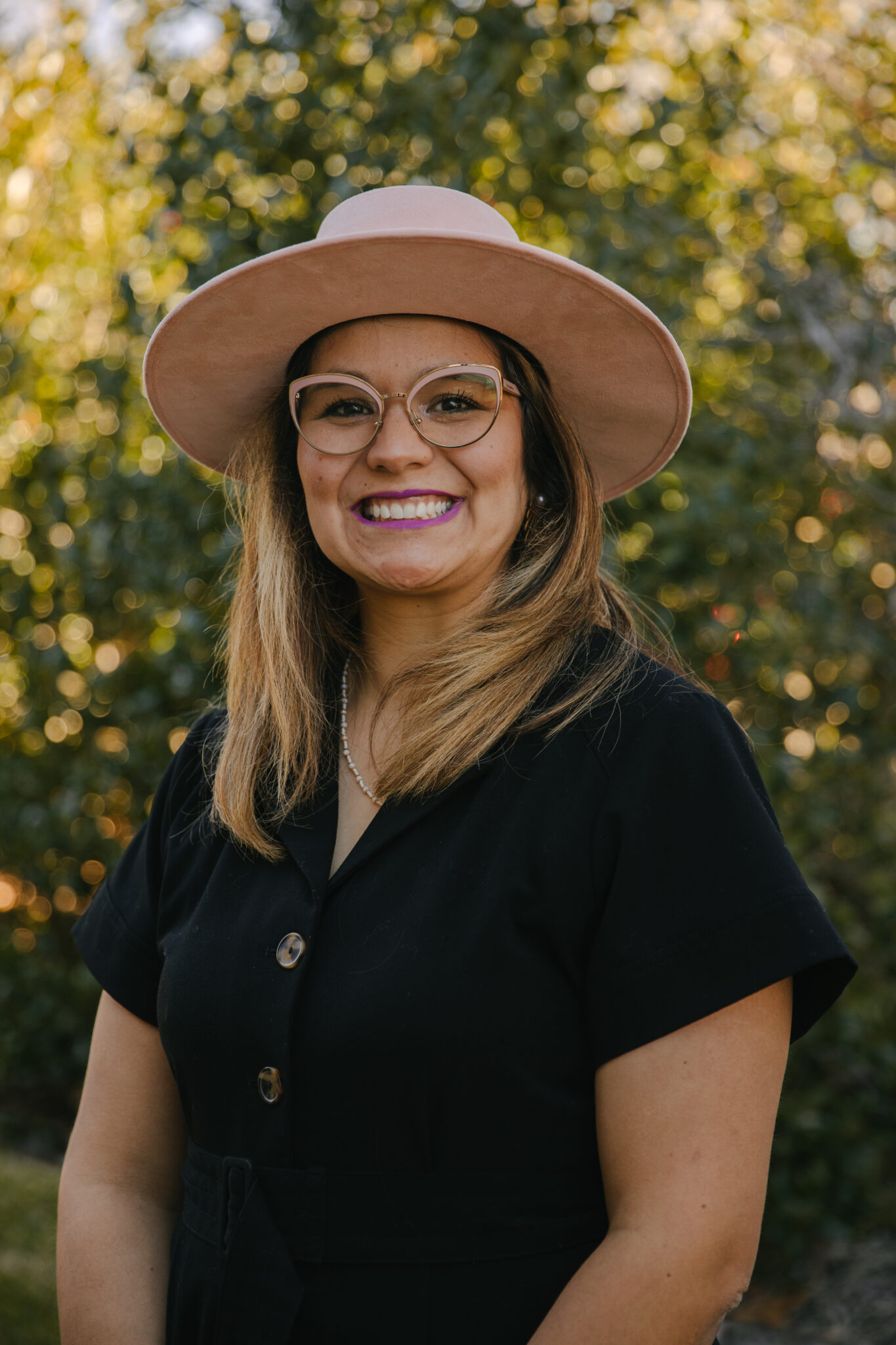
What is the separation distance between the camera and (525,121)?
3.16 metres

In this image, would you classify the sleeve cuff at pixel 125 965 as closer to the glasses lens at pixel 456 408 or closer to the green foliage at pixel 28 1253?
the glasses lens at pixel 456 408

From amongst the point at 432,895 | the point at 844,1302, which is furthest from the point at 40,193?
the point at 844,1302

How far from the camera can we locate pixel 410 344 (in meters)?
1.79

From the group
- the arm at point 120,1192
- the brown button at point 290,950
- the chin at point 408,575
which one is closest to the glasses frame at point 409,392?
the chin at point 408,575

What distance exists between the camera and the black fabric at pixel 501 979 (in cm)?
141

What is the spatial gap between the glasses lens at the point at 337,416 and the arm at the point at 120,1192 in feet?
3.06

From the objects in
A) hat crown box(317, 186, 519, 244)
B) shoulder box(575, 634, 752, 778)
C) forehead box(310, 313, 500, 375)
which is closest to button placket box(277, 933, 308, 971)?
shoulder box(575, 634, 752, 778)

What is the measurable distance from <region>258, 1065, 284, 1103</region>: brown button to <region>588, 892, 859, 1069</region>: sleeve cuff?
41 cm

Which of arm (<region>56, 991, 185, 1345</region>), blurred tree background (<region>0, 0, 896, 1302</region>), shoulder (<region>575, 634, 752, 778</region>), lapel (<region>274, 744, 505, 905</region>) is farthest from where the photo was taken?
blurred tree background (<region>0, 0, 896, 1302</region>)

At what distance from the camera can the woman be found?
55.2 inches

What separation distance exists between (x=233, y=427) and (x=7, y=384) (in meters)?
2.20

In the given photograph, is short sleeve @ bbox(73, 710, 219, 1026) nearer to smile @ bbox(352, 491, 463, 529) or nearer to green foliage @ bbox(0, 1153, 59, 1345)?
smile @ bbox(352, 491, 463, 529)

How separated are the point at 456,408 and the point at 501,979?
0.82 m

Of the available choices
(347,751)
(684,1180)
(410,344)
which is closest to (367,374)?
(410,344)
